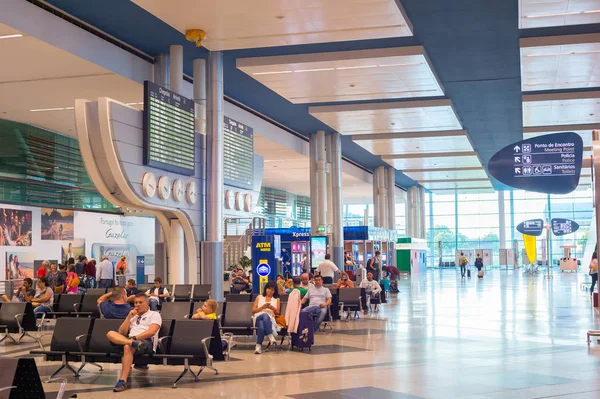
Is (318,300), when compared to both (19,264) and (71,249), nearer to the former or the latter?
(19,264)

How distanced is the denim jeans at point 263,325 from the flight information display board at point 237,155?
8.44m

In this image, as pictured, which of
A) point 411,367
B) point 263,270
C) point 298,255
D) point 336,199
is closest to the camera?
point 411,367

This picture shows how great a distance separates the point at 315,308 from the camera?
14734 millimetres

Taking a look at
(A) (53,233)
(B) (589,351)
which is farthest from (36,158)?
(B) (589,351)

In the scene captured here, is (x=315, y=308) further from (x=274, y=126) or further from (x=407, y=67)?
(x=274, y=126)

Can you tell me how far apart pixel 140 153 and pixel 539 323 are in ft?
29.7

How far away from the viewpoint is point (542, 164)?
37.2 ft

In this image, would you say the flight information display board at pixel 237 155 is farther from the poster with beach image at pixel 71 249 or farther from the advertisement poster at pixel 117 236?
the advertisement poster at pixel 117 236

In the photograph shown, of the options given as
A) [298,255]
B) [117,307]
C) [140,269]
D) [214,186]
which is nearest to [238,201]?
[214,186]

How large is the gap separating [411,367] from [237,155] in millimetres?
12046

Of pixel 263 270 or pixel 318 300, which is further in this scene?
pixel 263 270

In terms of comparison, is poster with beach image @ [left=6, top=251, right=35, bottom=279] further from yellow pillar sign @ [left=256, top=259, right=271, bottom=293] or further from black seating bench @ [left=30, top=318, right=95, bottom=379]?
black seating bench @ [left=30, top=318, right=95, bottom=379]

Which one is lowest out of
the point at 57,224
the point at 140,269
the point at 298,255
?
the point at 140,269

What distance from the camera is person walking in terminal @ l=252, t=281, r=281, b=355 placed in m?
12.6
